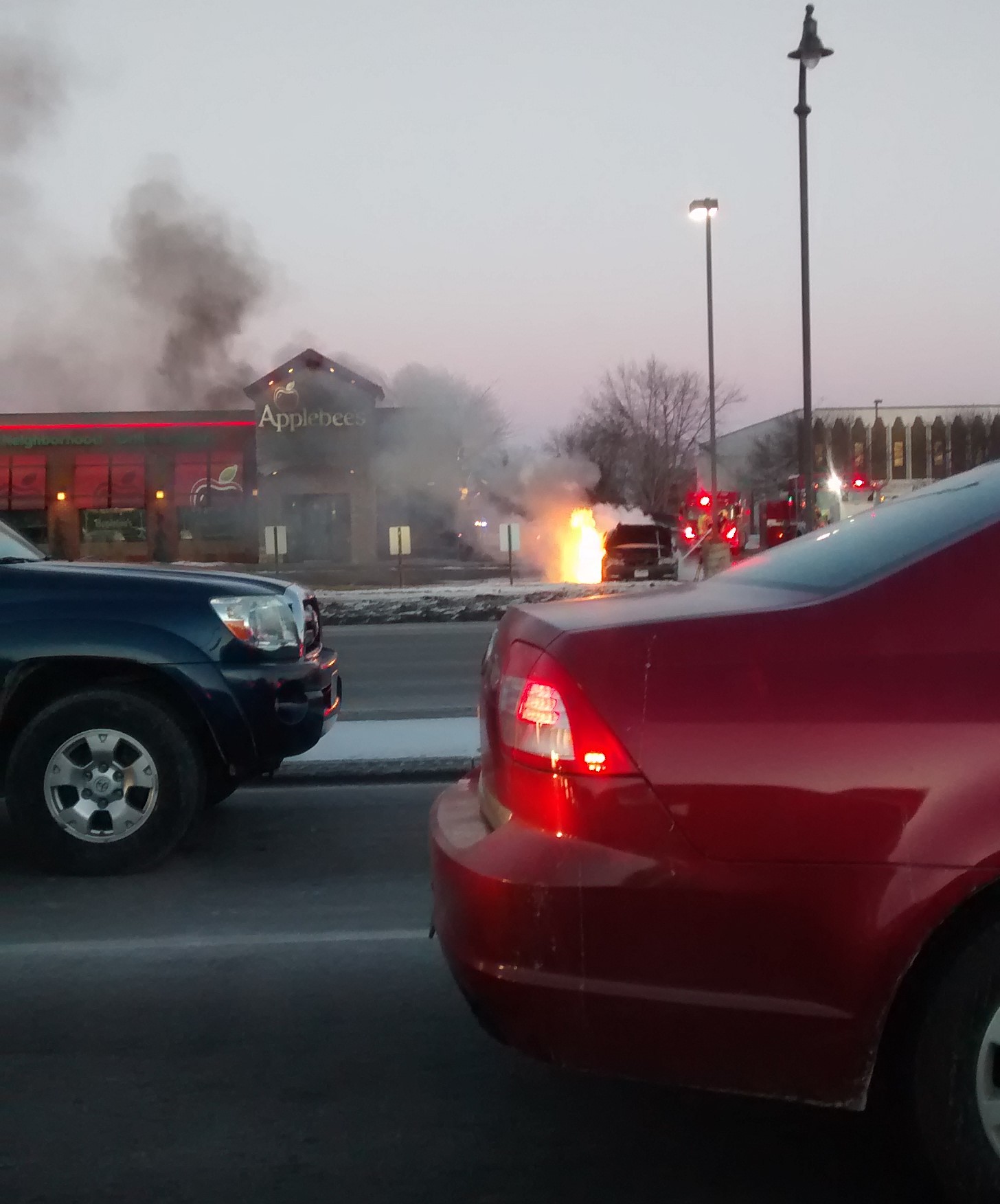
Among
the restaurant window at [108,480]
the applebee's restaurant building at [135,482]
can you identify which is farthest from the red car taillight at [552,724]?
the restaurant window at [108,480]

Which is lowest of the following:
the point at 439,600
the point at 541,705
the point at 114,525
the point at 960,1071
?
the point at 960,1071

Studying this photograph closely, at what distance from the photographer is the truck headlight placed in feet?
17.8

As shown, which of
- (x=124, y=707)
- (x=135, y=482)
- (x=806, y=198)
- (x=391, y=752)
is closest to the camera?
(x=124, y=707)

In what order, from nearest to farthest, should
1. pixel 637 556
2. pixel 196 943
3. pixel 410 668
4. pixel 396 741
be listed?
pixel 196 943 → pixel 396 741 → pixel 410 668 → pixel 637 556

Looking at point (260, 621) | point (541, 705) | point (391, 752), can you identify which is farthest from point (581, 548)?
point (541, 705)

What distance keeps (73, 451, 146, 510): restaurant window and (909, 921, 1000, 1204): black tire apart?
42139mm

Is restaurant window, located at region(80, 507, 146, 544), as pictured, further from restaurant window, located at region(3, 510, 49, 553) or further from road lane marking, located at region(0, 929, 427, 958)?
road lane marking, located at region(0, 929, 427, 958)

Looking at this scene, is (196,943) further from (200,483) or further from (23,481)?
(23,481)

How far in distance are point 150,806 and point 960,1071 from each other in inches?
142

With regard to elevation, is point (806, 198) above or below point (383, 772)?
above

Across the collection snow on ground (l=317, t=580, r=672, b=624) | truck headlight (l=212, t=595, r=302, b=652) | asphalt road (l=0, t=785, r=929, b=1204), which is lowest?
asphalt road (l=0, t=785, r=929, b=1204)

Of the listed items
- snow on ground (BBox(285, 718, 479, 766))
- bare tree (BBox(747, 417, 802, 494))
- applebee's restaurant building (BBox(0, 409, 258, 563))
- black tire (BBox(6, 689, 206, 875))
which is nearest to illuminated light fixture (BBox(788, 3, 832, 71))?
snow on ground (BBox(285, 718, 479, 766))

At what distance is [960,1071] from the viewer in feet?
8.18

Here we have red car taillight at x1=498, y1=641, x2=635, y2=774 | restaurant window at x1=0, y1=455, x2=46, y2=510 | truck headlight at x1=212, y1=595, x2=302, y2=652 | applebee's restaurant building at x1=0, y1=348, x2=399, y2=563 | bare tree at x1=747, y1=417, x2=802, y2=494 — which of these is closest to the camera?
red car taillight at x1=498, y1=641, x2=635, y2=774
